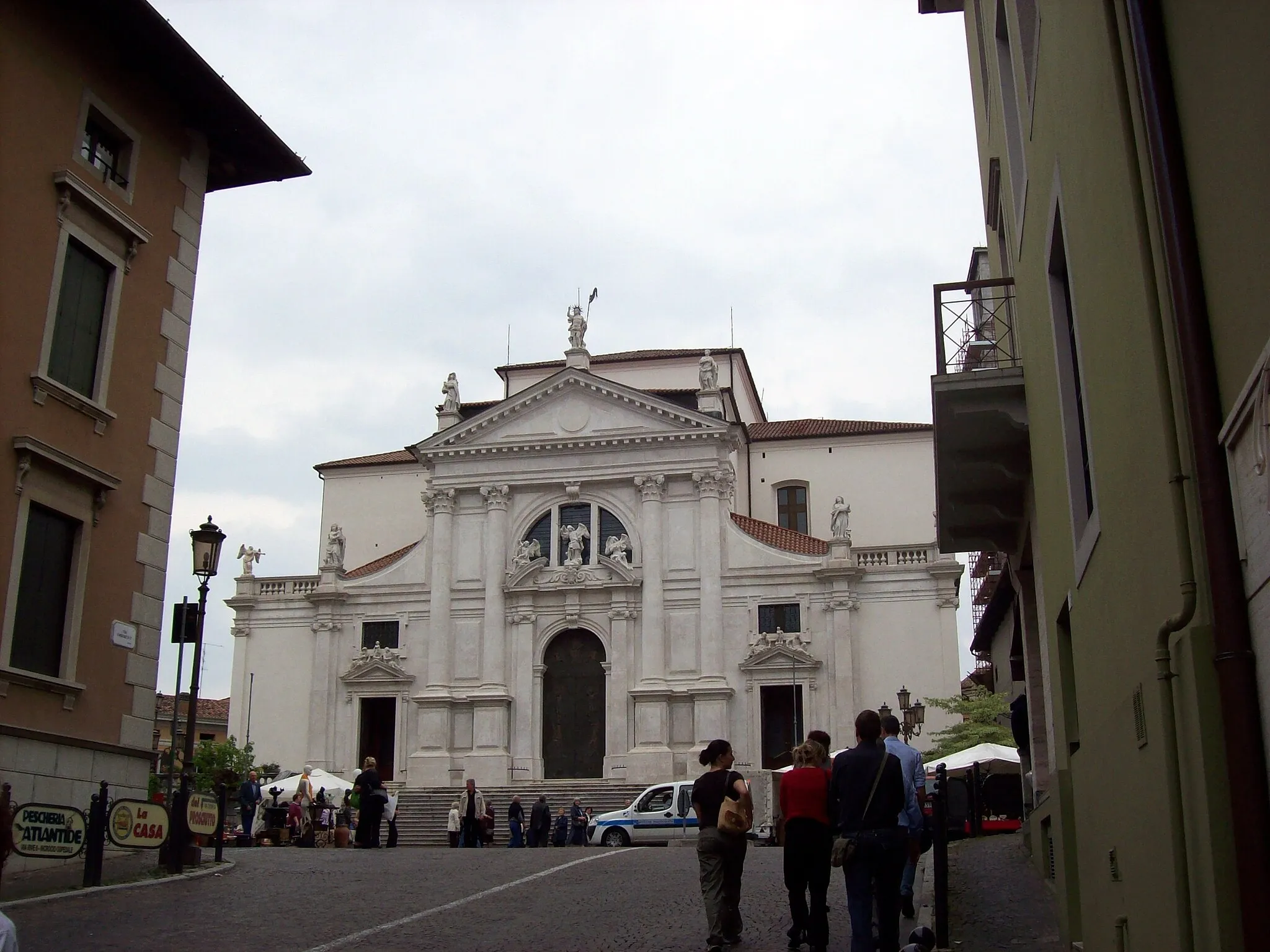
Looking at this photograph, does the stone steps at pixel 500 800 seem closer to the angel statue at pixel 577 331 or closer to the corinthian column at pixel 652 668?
the corinthian column at pixel 652 668

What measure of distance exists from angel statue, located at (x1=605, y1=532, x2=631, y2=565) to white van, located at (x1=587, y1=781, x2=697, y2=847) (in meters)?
11.8

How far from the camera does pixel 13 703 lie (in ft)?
50.1

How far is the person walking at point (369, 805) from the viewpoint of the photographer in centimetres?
2533

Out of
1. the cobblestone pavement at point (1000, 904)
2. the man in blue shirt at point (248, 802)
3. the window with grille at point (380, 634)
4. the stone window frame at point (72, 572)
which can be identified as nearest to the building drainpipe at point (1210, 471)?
the cobblestone pavement at point (1000, 904)

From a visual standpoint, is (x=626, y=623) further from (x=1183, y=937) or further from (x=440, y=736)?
(x=1183, y=937)

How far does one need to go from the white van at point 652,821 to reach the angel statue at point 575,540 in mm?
12153

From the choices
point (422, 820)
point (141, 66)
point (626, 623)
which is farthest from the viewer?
point (626, 623)

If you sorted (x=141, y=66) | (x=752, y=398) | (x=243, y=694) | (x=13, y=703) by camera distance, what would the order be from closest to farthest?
(x=13, y=703) → (x=141, y=66) → (x=243, y=694) → (x=752, y=398)

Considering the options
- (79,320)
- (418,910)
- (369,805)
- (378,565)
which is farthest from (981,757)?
(378,565)

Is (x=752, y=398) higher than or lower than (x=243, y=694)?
higher

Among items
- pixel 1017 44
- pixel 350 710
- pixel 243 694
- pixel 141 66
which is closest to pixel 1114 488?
pixel 1017 44

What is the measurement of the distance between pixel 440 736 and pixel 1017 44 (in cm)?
3488

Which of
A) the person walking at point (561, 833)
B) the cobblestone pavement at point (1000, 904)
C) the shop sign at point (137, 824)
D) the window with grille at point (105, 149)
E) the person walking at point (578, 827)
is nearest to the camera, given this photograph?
the cobblestone pavement at point (1000, 904)

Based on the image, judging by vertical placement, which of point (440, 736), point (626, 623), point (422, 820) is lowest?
point (422, 820)
